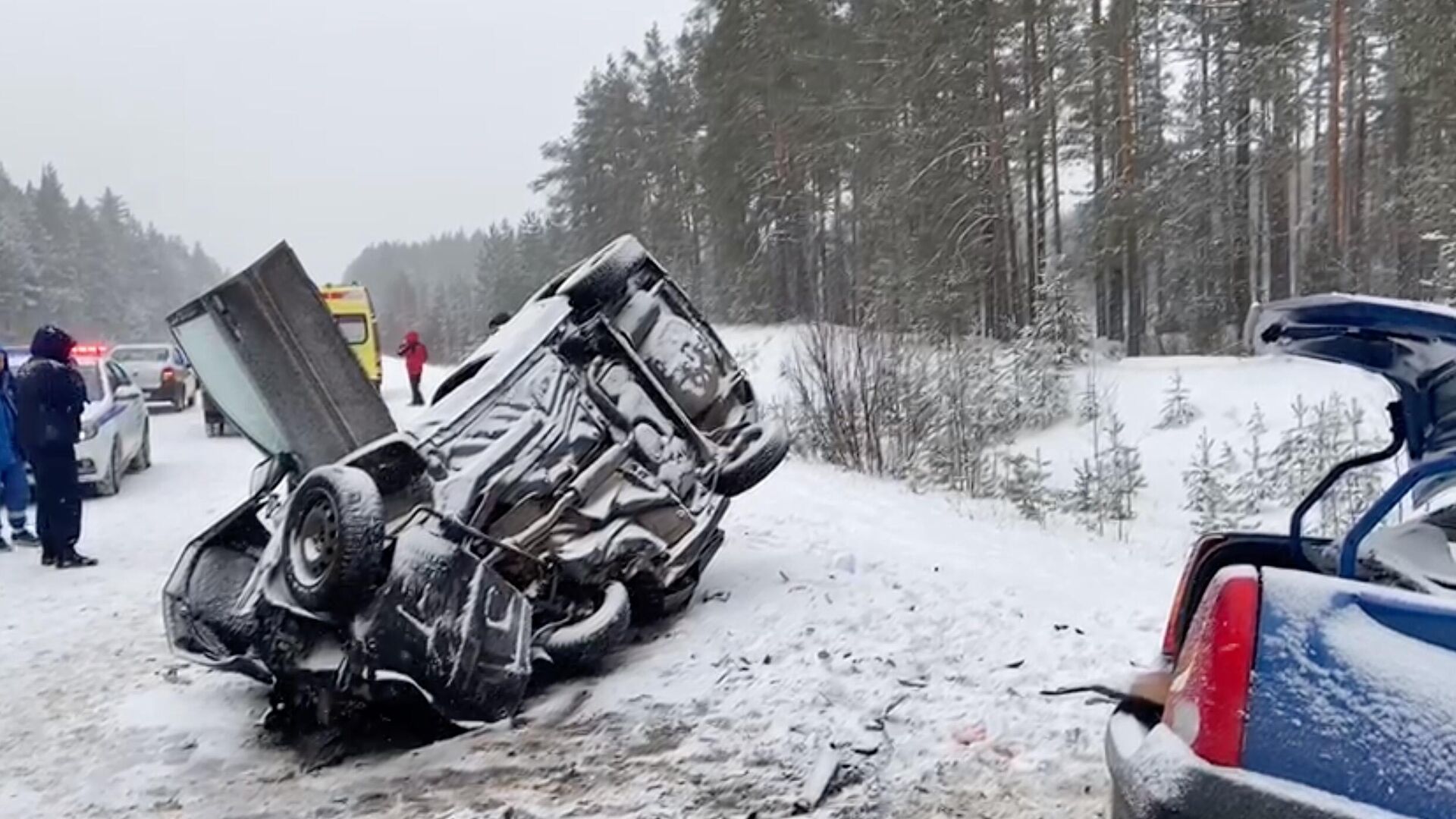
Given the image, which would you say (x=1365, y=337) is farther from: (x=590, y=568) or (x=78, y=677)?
(x=78, y=677)

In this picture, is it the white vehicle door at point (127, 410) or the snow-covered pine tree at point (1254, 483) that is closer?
the white vehicle door at point (127, 410)

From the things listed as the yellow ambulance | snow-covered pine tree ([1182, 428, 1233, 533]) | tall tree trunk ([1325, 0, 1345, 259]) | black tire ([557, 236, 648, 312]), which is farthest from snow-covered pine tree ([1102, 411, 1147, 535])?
the yellow ambulance

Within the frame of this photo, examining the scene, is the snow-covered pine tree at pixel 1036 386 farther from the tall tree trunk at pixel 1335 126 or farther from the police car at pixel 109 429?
the police car at pixel 109 429

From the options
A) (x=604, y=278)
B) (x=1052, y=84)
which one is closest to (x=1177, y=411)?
(x=1052, y=84)

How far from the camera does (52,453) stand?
8156 mm

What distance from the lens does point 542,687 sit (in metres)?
4.70

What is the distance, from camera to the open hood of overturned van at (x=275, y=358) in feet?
16.5

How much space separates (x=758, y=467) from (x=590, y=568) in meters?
1.33

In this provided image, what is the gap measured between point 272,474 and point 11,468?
5312mm

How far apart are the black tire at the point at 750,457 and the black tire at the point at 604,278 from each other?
3.53 feet

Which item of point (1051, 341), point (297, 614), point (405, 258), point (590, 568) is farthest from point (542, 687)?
point (405, 258)

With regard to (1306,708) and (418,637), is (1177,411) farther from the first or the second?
(1306,708)

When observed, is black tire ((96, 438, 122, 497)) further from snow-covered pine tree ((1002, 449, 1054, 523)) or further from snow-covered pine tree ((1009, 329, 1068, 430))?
snow-covered pine tree ((1009, 329, 1068, 430))

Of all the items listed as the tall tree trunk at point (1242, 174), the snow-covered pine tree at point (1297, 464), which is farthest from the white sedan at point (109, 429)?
the tall tree trunk at point (1242, 174)
